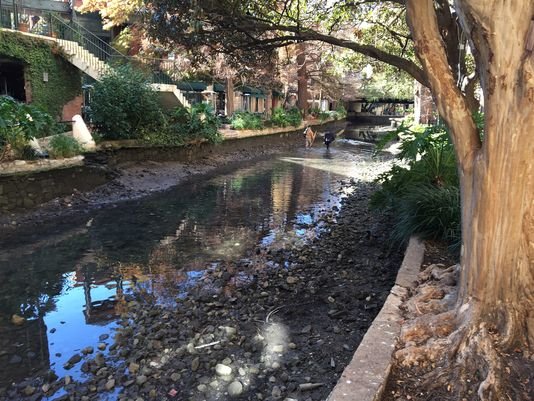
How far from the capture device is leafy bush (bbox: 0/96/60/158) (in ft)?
33.7

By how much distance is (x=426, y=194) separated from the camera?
6727 mm

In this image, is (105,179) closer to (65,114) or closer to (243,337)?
(65,114)

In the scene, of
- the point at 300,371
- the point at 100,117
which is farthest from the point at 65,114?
the point at 300,371

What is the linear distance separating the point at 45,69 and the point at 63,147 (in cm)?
699

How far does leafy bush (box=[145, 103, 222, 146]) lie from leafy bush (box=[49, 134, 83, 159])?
4.83m

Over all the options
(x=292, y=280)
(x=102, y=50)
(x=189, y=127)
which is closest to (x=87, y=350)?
(x=292, y=280)

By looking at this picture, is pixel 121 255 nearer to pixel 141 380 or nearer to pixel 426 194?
pixel 141 380

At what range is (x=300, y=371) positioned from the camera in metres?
4.18

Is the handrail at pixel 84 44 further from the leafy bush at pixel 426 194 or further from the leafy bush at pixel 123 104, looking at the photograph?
the leafy bush at pixel 426 194

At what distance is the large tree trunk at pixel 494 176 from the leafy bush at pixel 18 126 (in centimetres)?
938

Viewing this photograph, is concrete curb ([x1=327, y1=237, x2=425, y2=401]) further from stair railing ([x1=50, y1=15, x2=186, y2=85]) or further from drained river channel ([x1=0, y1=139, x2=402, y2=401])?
stair railing ([x1=50, y1=15, x2=186, y2=85])

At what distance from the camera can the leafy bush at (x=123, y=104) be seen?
15.4 meters

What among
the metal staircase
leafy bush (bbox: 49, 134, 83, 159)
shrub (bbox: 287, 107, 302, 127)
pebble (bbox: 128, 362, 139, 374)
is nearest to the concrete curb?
pebble (bbox: 128, 362, 139, 374)

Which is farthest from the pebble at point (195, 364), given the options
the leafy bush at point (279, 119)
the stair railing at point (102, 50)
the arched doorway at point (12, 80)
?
the leafy bush at point (279, 119)
